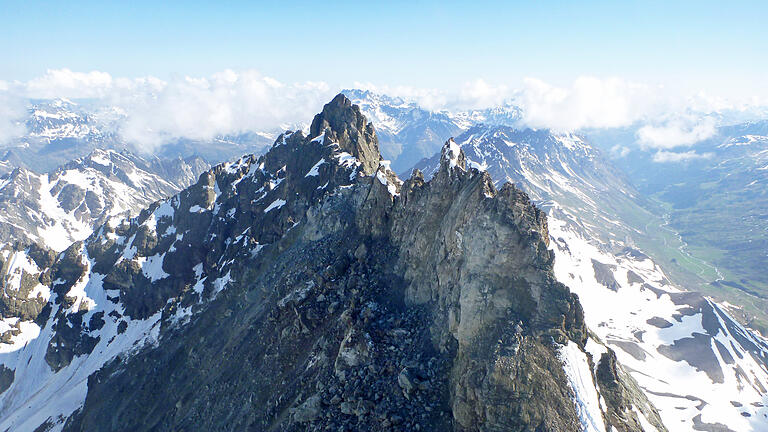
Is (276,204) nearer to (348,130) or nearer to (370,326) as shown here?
(348,130)

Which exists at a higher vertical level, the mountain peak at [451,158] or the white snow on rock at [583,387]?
the mountain peak at [451,158]

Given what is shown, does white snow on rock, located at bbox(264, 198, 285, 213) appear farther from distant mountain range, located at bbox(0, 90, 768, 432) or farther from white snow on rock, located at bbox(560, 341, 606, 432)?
white snow on rock, located at bbox(560, 341, 606, 432)

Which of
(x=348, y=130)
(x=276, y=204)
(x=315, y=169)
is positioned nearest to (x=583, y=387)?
(x=315, y=169)

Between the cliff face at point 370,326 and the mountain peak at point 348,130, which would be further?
the mountain peak at point 348,130

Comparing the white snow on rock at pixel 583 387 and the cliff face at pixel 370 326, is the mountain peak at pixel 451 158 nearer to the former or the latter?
the cliff face at pixel 370 326

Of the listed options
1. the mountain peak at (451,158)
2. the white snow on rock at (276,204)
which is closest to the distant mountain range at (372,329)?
the mountain peak at (451,158)

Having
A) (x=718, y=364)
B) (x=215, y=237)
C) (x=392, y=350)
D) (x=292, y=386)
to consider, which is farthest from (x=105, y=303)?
(x=718, y=364)

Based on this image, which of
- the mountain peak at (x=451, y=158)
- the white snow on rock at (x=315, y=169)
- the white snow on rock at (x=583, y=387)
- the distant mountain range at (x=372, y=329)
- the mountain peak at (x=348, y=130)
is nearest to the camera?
the white snow on rock at (x=583, y=387)
